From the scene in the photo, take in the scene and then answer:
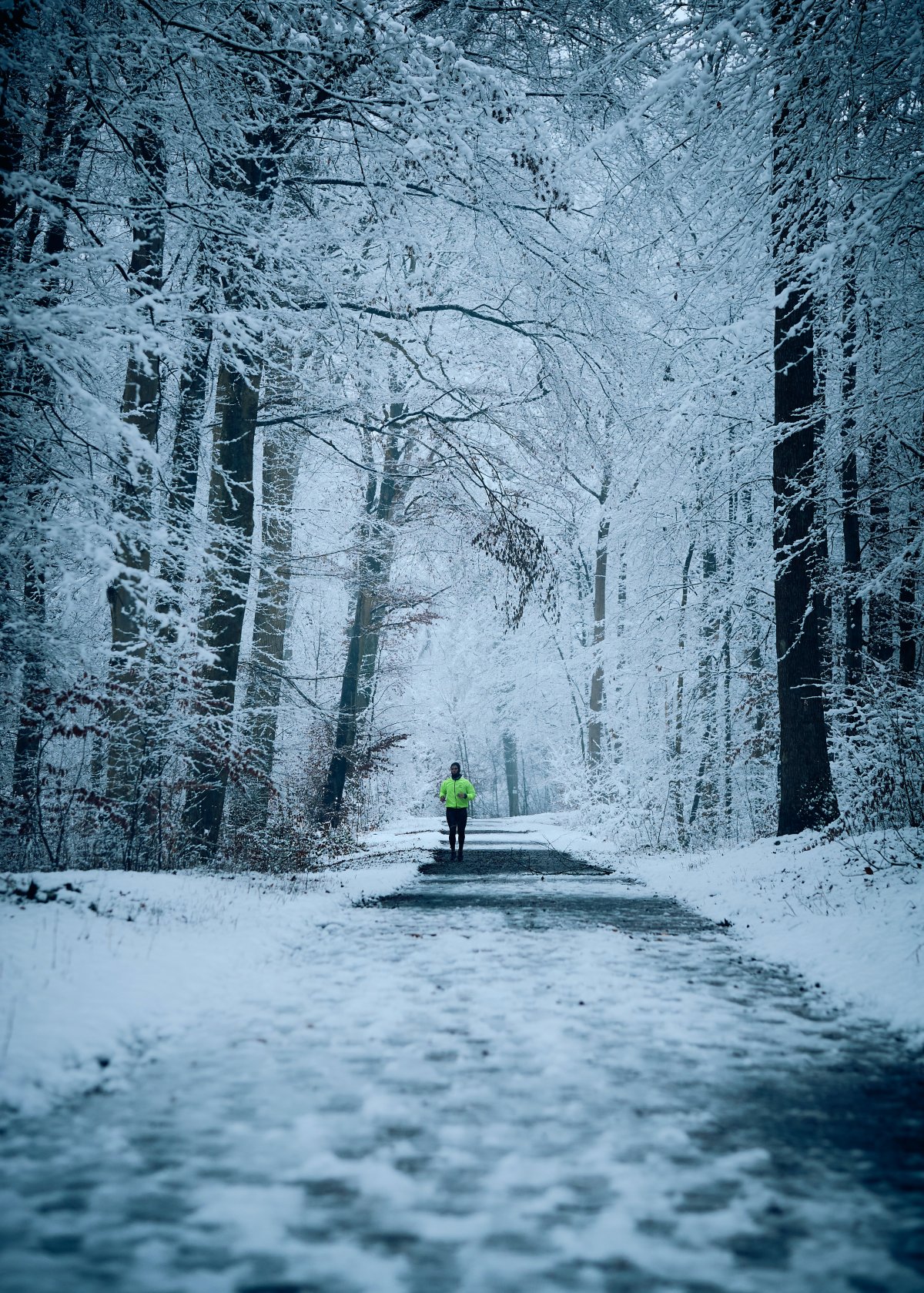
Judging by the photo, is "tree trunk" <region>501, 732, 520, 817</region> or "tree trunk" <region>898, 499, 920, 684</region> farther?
"tree trunk" <region>501, 732, 520, 817</region>

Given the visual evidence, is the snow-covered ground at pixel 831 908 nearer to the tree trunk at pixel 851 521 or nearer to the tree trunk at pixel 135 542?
the tree trunk at pixel 851 521

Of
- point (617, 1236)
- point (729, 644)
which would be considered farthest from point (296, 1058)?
point (729, 644)

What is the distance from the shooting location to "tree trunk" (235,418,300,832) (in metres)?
12.3

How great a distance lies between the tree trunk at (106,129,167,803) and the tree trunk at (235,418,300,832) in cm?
227

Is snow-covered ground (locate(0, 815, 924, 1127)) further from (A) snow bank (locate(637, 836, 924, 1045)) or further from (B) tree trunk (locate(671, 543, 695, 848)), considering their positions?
(B) tree trunk (locate(671, 543, 695, 848))

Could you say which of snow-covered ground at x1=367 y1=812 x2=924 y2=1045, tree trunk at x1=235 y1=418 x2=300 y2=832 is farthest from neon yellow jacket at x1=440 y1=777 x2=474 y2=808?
snow-covered ground at x1=367 y1=812 x2=924 y2=1045

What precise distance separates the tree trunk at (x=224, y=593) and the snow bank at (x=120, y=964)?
1.92 m

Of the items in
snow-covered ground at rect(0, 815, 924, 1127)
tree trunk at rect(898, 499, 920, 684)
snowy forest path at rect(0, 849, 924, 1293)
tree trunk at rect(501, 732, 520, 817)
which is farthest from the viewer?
tree trunk at rect(501, 732, 520, 817)

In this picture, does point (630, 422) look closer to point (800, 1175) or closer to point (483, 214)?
point (483, 214)

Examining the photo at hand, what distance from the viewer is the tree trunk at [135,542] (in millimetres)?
6043

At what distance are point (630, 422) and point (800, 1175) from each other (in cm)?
988

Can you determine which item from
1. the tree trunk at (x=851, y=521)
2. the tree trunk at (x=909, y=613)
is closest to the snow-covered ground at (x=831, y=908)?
the tree trunk at (x=851, y=521)

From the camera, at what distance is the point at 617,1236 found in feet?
6.97

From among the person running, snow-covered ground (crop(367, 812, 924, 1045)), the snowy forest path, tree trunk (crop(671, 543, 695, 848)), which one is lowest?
the snowy forest path
